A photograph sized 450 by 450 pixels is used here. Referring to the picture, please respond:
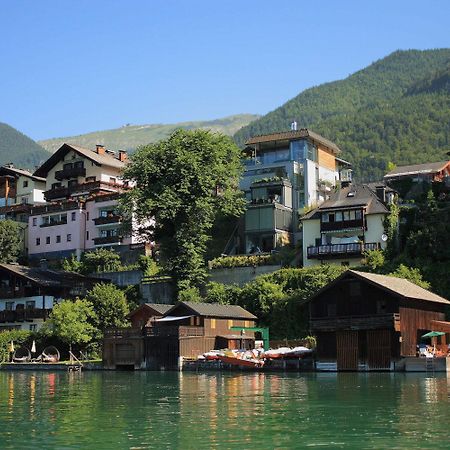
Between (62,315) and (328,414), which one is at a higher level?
(62,315)

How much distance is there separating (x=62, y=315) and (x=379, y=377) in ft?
115

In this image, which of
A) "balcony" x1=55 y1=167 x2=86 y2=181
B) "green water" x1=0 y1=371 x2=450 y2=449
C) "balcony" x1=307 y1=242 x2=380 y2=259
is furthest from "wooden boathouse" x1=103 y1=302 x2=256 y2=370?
"balcony" x1=55 y1=167 x2=86 y2=181

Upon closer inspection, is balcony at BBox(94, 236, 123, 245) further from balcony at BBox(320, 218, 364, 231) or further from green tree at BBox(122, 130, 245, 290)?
balcony at BBox(320, 218, 364, 231)

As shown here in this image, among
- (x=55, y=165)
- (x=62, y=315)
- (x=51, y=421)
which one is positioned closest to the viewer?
(x=51, y=421)

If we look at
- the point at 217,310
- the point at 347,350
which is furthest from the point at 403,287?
the point at 217,310

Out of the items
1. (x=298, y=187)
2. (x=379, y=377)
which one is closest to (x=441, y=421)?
(x=379, y=377)

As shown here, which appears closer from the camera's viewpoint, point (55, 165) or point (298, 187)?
point (298, 187)

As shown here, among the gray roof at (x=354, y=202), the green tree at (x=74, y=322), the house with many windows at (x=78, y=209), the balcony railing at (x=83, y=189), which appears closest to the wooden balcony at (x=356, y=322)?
the gray roof at (x=354, y=202)

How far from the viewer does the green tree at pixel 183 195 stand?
257 feet

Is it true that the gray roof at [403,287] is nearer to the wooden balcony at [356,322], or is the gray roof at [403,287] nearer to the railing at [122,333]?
the wooden balcony at [356,322]

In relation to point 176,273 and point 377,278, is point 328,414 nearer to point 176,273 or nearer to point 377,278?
point 377,278

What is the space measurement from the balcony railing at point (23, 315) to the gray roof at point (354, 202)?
2829cm

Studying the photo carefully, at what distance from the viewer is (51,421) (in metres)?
29.3

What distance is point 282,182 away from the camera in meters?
87.3
